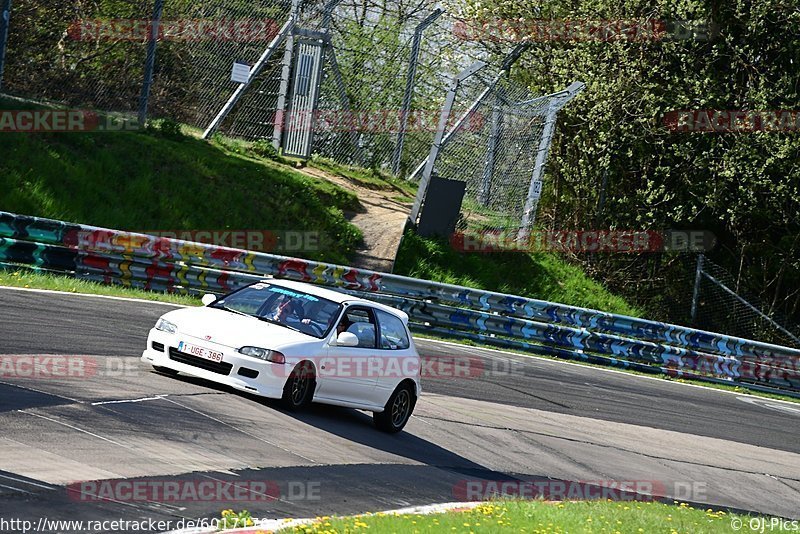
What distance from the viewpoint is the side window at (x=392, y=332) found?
506 inches

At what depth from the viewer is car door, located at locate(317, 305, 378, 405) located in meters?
11.8

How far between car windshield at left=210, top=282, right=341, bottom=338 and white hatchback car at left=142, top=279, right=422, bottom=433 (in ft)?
0.04

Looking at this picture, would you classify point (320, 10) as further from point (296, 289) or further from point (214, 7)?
point (296, 289)

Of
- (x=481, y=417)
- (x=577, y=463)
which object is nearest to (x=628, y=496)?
(x=577, y=463)

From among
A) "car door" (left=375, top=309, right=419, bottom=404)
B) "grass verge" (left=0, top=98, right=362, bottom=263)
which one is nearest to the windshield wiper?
"car door" (left=375, top=309, right=419, bottom=404)

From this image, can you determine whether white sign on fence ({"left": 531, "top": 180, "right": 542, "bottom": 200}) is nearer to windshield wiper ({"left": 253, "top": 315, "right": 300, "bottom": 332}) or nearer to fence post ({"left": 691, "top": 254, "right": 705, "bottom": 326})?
fence post ({"left": 691, "top": 254, "right": 705, "bottom": 326})

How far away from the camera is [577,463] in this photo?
13.2 meters

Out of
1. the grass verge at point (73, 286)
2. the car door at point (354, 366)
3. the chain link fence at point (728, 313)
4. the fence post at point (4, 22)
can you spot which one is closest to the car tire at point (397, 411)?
the car door at point (354, 366)

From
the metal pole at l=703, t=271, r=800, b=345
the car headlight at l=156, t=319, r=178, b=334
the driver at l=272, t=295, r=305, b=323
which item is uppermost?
the metal pole at l=703, t=271, r=800, b=345

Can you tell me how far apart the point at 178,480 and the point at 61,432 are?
1.21m

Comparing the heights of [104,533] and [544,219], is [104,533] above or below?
below

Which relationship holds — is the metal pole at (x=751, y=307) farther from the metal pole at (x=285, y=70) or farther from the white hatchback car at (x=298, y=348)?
the white hatchback car at (x=298, y=348)

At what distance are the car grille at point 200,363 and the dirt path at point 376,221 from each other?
39.4 feet

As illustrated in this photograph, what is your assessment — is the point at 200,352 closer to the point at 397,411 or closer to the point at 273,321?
the point at 273,321
